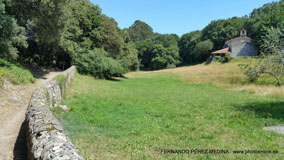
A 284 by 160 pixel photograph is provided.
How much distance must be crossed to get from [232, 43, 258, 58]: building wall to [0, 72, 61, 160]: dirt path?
6542 cm

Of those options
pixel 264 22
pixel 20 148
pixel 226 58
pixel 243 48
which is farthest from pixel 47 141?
pixel 264 22

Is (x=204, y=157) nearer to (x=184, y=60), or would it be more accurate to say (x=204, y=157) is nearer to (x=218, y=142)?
(x=218, y=142)

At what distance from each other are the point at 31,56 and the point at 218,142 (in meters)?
Answer: 35.1

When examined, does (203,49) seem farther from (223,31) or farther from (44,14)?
(44,14)

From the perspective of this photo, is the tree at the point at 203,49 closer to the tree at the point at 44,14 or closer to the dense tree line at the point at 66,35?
the dense tree line at the point at 66,35

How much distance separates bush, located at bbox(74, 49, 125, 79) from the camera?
1240 inches

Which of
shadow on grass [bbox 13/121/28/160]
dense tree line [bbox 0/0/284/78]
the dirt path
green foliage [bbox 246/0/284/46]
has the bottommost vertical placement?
shadow on grass [bbox 13/121/28/160]

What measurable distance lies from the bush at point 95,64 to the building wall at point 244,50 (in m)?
47.9

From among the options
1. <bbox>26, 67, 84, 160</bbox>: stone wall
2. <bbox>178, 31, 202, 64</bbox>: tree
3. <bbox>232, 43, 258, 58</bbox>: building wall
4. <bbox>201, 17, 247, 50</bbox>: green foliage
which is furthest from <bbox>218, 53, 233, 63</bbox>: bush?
<bbox>26, 67, 84, 160</bbox>: stone wall

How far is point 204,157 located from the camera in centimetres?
555

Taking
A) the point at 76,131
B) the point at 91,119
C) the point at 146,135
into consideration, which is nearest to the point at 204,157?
the point at 146,135

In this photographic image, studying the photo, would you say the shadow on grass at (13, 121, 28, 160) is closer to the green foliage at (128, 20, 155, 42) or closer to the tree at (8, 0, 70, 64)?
the tree at (8, 0, 70, 64)

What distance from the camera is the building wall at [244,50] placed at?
6472 cm

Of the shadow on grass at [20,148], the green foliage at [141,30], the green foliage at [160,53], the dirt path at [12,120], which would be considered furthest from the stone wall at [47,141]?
the green foliage at [141,30]
